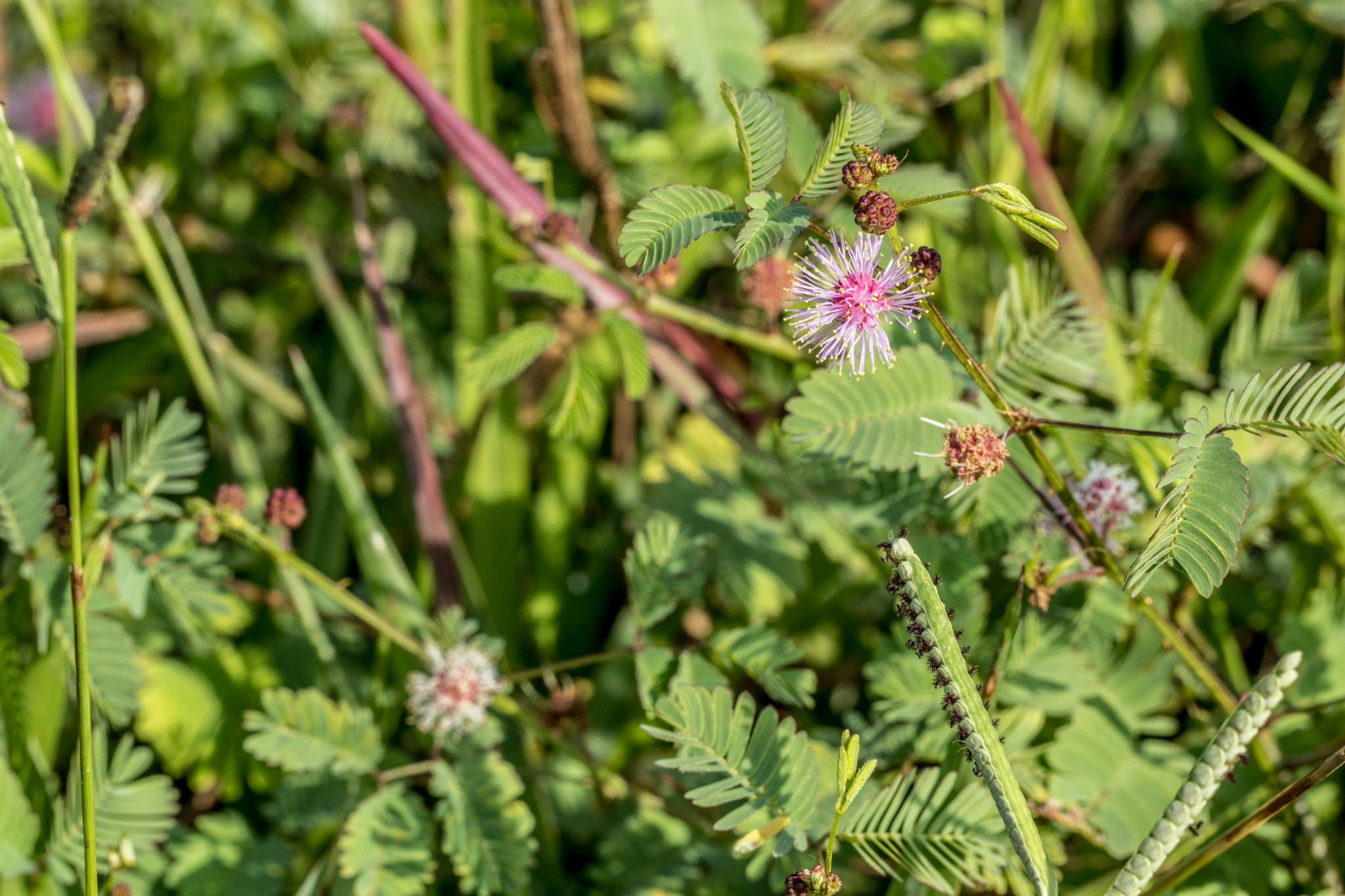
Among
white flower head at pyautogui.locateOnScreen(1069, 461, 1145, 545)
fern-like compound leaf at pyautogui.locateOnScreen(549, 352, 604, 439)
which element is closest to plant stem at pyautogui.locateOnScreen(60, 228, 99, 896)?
fern-like compound leaf at pyautogui.locateOnScreen(549, 352, 604, 439)

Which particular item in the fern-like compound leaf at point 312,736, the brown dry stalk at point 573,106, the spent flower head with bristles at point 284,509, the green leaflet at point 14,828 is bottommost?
the green leaflet at point 14,828

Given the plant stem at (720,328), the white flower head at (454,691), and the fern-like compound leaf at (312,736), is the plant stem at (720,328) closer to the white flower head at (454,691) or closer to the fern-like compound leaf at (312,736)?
the white flower head at (454,691)

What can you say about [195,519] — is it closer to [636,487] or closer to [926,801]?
[636,487]

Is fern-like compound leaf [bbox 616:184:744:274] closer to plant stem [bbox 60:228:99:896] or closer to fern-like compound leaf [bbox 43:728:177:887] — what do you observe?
plant stem [bbox 60:228:99:896]

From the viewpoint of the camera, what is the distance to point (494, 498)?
1838 mm

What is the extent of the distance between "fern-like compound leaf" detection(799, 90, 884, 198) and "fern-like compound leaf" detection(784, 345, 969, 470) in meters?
0.26

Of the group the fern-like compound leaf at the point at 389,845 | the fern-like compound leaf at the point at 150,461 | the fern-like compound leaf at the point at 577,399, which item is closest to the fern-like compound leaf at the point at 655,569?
the fern-like compound leaf at the point at 577,399

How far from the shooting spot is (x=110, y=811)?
1433mm

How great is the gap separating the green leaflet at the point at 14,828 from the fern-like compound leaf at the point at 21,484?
33 centimetres

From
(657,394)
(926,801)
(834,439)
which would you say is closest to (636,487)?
(657,394)

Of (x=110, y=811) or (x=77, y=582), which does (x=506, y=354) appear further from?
(x=110, y=811)

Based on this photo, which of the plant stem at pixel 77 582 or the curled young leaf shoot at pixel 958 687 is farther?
the plant stem at pixel 77 582

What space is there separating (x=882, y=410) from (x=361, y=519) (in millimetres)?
919

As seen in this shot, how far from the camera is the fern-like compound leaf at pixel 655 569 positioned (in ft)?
4.67
